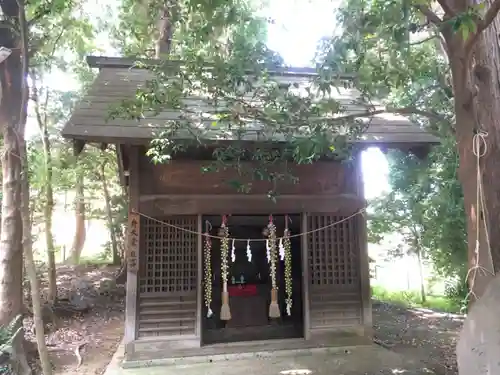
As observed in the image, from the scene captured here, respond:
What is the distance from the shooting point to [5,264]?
5785 mm

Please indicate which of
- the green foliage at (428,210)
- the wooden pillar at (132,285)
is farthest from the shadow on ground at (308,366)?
the green foliage at (428,210)

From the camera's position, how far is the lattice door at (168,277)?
6.04 metres

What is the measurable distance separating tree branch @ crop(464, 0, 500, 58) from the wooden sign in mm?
4548

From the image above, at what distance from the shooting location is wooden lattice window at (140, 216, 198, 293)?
240 inches

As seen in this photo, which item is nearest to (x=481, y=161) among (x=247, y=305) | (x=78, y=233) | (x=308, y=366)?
(x=308, y=366)

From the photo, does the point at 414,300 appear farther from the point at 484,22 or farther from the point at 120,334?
the point at 484,22

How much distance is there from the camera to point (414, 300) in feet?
42.7

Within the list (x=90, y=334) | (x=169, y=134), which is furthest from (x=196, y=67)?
(x=90, y=334)

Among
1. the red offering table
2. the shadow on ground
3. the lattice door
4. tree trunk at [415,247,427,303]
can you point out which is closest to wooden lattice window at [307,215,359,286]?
the shadow on ground

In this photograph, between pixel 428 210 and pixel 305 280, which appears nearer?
pixel 305 280

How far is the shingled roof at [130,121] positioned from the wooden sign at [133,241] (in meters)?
1.20

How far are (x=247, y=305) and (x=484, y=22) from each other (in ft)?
21.3

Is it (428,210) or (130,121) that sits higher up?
(130,121)

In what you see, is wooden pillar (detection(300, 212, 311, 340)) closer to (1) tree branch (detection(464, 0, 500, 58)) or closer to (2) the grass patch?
(1) tree branch (detection(464, 0, 500, 58))
